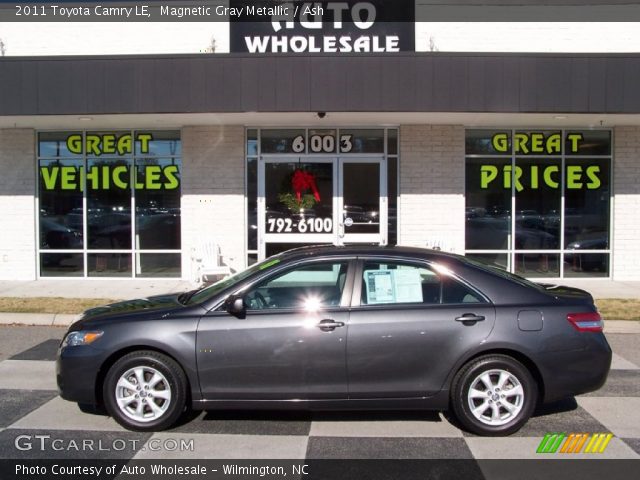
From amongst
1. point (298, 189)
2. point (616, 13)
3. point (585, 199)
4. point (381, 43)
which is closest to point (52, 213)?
point (298, 189)

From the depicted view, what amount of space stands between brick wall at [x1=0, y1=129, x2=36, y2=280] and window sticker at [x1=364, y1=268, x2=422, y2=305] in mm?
10140

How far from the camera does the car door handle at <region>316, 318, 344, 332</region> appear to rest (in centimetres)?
483

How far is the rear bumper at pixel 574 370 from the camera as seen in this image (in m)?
4.84

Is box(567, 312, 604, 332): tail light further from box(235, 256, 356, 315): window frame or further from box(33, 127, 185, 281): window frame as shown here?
box(33, 127, 185, 281): window frame

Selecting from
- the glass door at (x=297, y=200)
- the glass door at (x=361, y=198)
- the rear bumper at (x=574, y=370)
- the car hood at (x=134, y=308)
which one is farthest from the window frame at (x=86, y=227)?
the rear bumper at (x=574, y=370)

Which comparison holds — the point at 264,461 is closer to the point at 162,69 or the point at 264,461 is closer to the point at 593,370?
the point at 593,370

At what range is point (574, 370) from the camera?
4.86 m

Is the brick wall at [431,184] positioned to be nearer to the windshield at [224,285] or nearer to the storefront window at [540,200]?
the storefront window at [540,200]

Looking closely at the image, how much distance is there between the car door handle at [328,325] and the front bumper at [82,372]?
1.69 metres

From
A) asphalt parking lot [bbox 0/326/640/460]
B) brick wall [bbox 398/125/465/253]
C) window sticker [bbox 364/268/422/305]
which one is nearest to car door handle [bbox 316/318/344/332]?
window sticker [bbox 364/268/422/305]

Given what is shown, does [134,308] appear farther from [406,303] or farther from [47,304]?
[47,304]

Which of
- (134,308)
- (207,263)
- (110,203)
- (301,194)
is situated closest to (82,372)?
(134,308)

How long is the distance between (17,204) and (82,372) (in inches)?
368

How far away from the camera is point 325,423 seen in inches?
203
